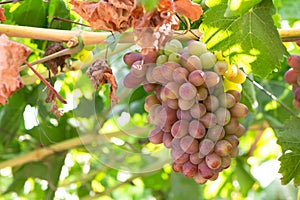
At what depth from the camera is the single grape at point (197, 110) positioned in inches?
32.6

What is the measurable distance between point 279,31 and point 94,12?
30cm

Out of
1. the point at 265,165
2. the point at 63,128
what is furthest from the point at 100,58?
the point at 265,165

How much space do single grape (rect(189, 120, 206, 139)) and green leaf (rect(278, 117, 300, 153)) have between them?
0.22 m

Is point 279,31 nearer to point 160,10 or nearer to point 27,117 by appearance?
point 160,10

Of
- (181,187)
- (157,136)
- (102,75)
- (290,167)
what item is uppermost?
(102,75)

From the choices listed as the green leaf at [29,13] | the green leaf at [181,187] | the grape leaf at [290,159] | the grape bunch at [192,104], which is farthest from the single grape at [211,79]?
the green leaf at [181,187]

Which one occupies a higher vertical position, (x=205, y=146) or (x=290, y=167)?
(x=205, y=146)

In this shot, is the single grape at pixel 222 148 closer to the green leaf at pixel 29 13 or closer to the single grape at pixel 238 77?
the single grape at pixel 238 77

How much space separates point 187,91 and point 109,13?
0.48ft

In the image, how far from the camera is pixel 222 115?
0.85 meters

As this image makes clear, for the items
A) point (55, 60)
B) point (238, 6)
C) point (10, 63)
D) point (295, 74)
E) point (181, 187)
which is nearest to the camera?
point (10, 63)

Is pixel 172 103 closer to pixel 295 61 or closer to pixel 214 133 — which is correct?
pixel 214 133

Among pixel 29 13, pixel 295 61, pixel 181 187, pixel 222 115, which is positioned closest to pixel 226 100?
pixel 222 115

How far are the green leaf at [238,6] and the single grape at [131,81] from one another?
0.13 m
